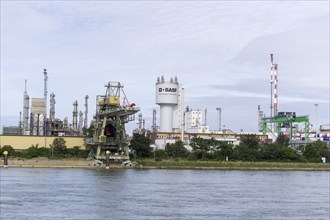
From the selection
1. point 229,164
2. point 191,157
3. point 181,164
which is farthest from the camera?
point 191,157

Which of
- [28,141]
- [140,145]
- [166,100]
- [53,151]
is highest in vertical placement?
[166,100]

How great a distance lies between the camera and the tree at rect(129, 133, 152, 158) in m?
63.1

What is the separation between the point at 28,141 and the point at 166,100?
1143 inches

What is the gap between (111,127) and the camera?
6250 cm

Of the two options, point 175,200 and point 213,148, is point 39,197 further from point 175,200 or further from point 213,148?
point 213,148

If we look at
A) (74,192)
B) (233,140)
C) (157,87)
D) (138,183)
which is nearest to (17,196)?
(74,192)

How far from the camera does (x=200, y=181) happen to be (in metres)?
40.2

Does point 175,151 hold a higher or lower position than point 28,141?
lower

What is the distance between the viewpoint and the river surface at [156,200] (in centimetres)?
2327

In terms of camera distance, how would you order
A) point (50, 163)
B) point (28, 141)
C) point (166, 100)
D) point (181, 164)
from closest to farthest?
1. point (50, 163)
2. point (181, 164)
3. point (28, 141)
4. point (166, 100)

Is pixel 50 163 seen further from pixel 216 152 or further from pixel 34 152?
pixel 216 152

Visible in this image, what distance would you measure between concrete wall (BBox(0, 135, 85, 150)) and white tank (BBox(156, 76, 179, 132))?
81.1 feet

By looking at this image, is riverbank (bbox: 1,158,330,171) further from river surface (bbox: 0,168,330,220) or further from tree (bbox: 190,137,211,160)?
river surface (bbox: 0,168,330,220)

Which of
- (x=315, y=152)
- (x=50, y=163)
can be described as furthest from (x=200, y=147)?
(x=50, y=163)
